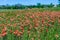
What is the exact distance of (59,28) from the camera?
4.98 m

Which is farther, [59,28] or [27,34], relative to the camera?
[59,28]

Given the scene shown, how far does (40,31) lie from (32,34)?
318 mm

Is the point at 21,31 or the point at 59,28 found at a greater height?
the point at 21,31

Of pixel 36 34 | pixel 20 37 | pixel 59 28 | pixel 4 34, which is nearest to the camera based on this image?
pixel 4 34

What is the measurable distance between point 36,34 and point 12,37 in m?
0.47

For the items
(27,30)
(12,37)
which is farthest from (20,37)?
(27,30)

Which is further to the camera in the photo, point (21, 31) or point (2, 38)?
point (21, 31)

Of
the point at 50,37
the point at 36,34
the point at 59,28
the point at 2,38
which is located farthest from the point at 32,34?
the point at 59,28

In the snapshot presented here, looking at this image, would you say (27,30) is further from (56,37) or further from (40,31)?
(56,37)

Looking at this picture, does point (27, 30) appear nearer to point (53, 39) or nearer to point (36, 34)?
point (36, 34)

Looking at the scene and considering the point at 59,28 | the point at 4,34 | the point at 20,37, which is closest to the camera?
the point at 4,34

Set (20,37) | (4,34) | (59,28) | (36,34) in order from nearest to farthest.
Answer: (4,34)
(20,37)
(36,34)
(59,28)

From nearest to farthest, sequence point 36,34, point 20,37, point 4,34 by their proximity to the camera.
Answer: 1. point 4,34
2. point 20,37
3. point 36,34

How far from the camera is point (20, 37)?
3.86 meters
